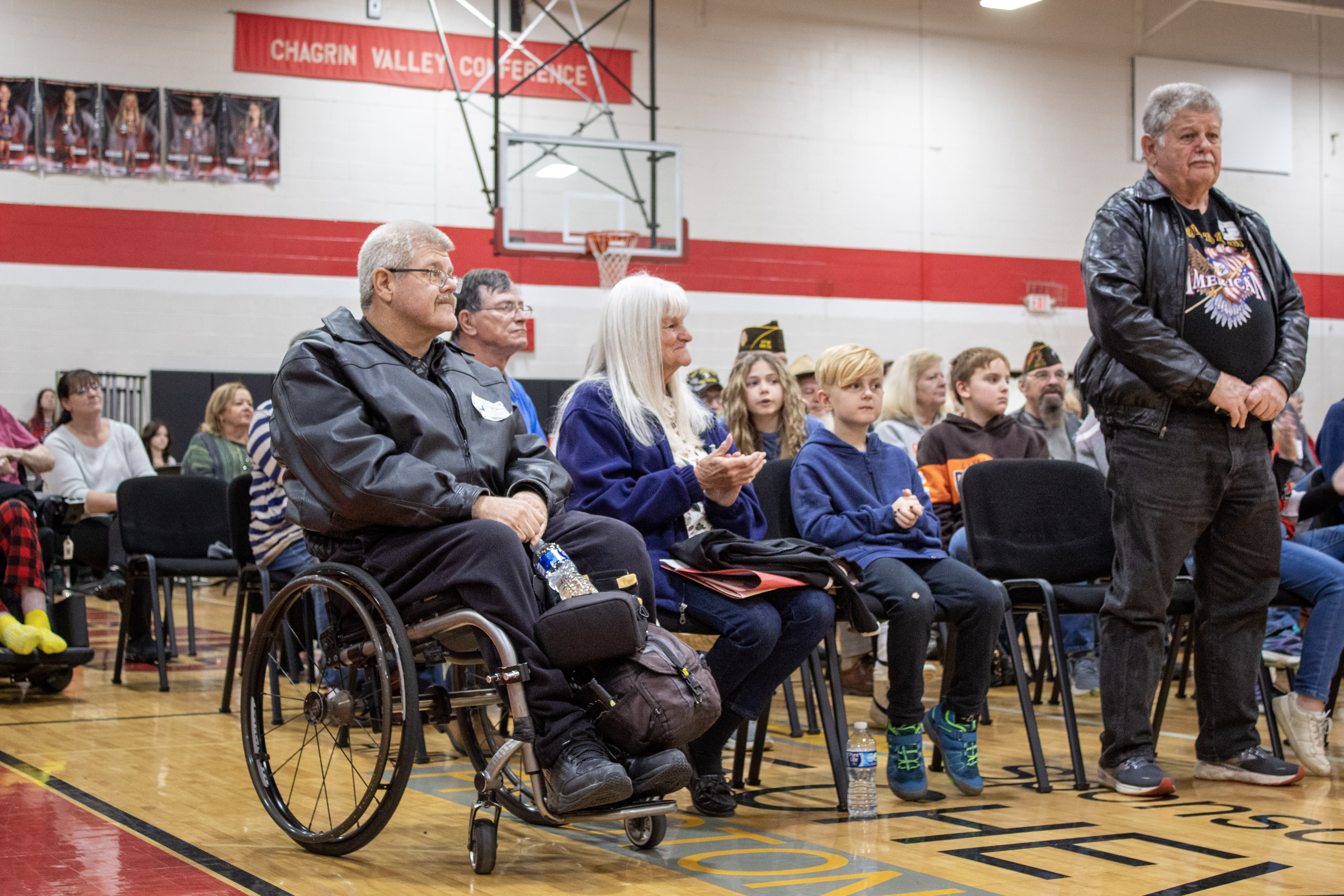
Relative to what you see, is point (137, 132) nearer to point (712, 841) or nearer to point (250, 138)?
point (250, 138)

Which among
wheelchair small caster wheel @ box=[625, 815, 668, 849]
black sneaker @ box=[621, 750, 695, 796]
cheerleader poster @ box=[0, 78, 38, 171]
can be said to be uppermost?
cheerleader poster @ box=[0, 78, 38, 171]

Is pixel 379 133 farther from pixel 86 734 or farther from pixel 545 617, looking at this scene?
pixel 545 617

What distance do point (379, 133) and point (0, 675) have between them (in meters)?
6.28

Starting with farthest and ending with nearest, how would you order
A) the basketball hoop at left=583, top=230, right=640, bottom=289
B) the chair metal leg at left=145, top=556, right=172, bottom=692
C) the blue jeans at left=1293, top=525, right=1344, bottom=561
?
the basketball hoop at left=583, top=230, right=640, bottom=289
the chair metal leg at left=145, top=556, right=172, bottom=692
the blue jeans at left=1293, top=525, right=1344, bottom=561

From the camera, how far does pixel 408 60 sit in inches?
385

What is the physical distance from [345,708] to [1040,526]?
5.92ft

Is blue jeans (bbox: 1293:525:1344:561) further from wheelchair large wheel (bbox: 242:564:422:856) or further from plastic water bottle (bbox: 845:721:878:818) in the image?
wheelchair large wheel (bbox: 242:564:422:856)

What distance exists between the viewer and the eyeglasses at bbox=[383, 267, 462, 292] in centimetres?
239

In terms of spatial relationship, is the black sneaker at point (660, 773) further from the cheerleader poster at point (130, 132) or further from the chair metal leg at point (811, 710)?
the cheerleader poster at point (130, 132)

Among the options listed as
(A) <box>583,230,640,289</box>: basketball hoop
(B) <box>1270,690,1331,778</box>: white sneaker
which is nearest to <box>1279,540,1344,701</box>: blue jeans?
(B) <box>1270,690,1331,778</box>: white sneaker

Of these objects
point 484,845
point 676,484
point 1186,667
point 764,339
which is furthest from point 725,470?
point 764,339

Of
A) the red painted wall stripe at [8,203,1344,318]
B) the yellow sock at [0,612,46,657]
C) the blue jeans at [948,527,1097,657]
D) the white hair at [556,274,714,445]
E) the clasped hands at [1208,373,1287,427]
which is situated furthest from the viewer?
the red painted wall stripe at [8,203,1344,318]

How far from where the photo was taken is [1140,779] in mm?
2785

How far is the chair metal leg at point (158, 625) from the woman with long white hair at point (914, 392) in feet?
8.64
